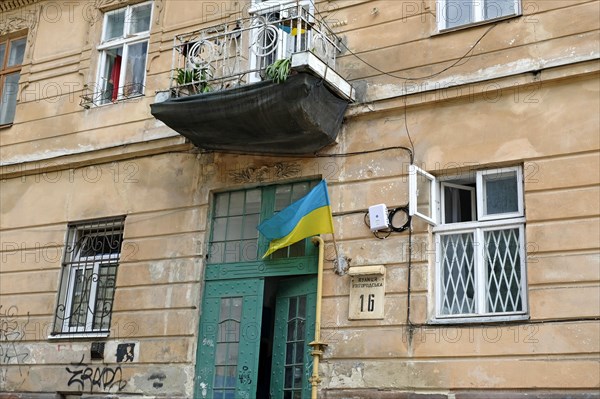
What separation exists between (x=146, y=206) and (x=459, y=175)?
14.5ft

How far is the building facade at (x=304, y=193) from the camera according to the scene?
8.01 meters

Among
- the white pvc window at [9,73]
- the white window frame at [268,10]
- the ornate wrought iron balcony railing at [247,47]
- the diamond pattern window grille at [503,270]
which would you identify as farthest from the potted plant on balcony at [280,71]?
the white pvc window at [9,73]

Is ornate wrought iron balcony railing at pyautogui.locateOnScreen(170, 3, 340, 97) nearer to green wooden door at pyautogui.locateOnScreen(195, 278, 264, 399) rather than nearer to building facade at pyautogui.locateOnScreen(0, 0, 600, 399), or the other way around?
building facade at pyautogui.locateOnScreen(0, 0, 600, 399)

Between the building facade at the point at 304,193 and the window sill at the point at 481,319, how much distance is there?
0.02 meters

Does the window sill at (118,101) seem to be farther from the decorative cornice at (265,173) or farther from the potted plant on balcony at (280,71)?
the potted plant on balcony at (280,71)

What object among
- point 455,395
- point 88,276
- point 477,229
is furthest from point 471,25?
point 88,276

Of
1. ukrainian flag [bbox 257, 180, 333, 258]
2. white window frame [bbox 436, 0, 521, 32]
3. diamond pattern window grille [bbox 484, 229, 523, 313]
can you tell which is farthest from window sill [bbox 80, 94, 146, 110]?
diamond pattern window grille [bbox 484, 229, 523, 313]

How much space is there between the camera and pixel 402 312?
845 cm

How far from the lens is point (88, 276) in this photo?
1126 centimetres

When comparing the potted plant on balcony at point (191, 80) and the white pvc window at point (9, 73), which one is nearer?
the potted plant on balcony at point (191, 80)

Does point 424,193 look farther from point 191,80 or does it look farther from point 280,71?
point 191,80

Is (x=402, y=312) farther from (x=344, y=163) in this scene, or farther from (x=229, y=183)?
(x=229, y=183)

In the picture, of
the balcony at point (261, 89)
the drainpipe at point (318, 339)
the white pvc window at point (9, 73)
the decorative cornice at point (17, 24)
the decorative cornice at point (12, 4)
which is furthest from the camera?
the decorative cornice at point (12, 4)

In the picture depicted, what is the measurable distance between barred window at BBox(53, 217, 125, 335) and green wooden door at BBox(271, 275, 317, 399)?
Answer: 274 centimetres
